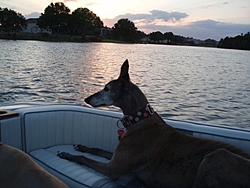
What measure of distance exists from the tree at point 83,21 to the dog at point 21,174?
366ft

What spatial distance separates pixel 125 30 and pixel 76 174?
132 meters

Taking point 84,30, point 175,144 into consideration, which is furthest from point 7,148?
point 84,30

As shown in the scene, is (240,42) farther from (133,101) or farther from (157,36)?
(133,101)

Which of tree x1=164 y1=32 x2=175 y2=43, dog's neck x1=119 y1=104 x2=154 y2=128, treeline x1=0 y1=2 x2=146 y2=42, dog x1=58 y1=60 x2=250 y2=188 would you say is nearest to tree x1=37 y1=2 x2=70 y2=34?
treeline x1=0 y1=2 x2=146 y2=42

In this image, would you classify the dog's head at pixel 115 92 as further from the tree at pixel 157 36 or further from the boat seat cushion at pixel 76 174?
the tree at pixel 157 36

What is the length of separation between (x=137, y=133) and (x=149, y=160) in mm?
375

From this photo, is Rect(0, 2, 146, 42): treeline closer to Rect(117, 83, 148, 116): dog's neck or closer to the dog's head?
Answer: the dog's head

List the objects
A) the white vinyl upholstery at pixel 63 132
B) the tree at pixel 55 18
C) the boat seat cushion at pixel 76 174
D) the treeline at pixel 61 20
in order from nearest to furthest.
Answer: the boat seat cushion at pixel 76 174 → the white vinyl upholstery at pixel 63 132 → the treeline at pixel 61 20 → the tree at pixel 55 18

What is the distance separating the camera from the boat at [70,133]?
373 centimetres

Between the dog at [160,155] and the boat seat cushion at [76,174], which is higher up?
the dog at [160,155]

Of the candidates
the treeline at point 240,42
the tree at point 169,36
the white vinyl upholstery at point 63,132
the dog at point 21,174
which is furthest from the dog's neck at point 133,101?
the tree at point 169,36

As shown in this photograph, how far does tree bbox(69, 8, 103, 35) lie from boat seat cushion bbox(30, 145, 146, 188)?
361ft

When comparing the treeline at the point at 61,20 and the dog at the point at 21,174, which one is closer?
the dog at the point at 21,174

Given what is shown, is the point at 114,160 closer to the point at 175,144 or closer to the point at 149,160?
the point at 149,160
